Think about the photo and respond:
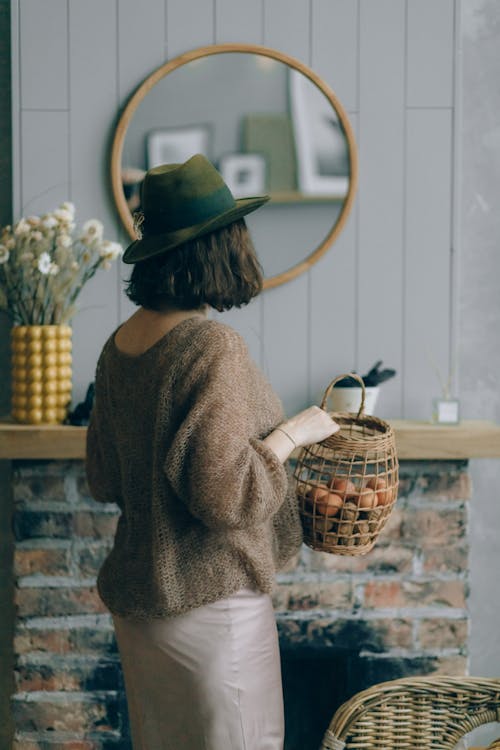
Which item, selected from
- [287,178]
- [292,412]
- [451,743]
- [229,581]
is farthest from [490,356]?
[229,581]

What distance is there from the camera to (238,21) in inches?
87.0

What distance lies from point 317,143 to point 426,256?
0.43m

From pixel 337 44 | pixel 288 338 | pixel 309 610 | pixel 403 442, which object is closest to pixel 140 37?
pixel 337 44

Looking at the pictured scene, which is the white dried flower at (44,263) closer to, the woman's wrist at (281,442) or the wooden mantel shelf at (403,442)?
the wooden mantel shelf at (403,442)

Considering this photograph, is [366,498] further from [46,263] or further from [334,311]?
[46,263]

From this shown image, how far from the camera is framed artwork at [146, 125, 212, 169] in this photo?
7.23 feet

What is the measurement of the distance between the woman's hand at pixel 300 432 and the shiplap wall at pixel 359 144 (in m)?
0.82

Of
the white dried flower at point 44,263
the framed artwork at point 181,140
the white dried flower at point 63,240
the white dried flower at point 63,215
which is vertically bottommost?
the white dried flower at point 44,263

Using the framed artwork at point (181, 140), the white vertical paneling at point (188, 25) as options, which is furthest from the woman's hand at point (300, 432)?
the white vertical paneling at point (188, 25)

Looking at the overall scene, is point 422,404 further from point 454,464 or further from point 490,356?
point 490,356

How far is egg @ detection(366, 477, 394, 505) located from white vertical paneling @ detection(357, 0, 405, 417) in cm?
75

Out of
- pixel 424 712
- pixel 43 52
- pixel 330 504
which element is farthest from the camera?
pixel 43 52

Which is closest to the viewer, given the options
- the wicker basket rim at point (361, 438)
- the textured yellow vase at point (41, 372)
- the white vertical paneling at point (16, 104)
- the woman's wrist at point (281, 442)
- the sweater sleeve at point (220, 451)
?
the sweater sleeve at point (220, 451)

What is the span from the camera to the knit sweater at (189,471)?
1251 millimetres
